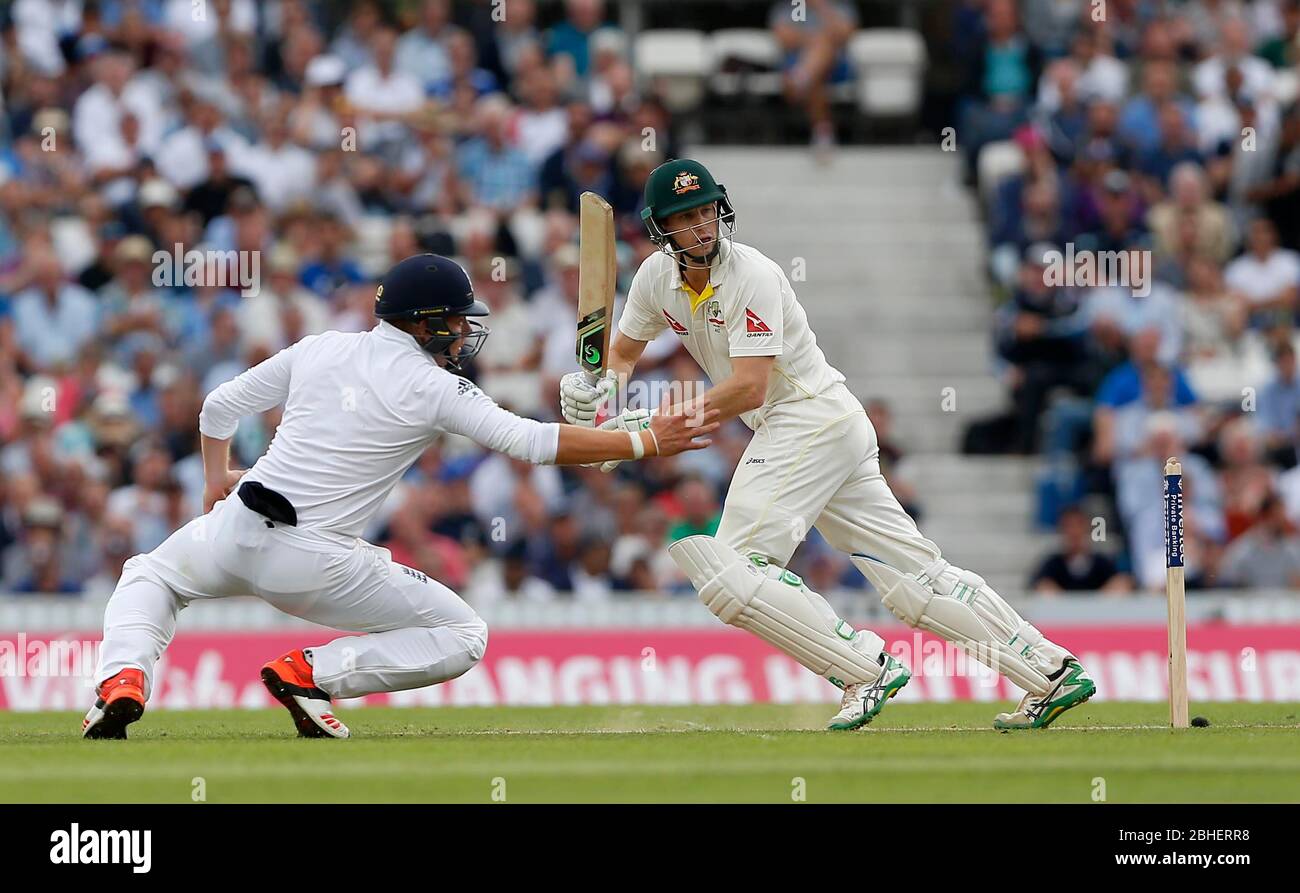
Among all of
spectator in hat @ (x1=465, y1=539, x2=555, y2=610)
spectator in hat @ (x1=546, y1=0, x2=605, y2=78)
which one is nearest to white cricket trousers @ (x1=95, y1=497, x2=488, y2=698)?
spectator in hat @ (x1=465, y1=539, x2=555, y2=610)

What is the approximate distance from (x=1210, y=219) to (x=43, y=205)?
32.0 feet

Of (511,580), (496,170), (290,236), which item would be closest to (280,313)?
(290,236)

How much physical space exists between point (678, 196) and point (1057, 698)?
275 cm

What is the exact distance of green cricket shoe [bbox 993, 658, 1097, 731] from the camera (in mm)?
9258

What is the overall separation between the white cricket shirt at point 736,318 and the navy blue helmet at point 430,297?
999 millimetres

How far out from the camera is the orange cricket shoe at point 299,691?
29.1 ft

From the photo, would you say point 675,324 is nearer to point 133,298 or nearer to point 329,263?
point 329,263

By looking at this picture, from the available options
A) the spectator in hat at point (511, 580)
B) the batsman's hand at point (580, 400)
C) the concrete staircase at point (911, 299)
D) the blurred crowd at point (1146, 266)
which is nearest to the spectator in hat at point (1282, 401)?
the blurred crowd at point (1146, 266)

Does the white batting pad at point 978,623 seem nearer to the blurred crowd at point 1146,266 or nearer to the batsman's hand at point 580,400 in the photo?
the batsman's hand at point 580,400

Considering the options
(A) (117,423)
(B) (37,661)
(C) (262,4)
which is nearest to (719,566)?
(B) (37,661)

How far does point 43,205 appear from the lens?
17656mm

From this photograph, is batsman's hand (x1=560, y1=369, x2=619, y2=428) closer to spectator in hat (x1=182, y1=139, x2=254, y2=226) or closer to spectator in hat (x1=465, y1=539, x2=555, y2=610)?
spectator in hat (x1=465, y1=539, x2=555, y2=610)

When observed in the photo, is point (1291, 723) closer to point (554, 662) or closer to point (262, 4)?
point (554, 662)
